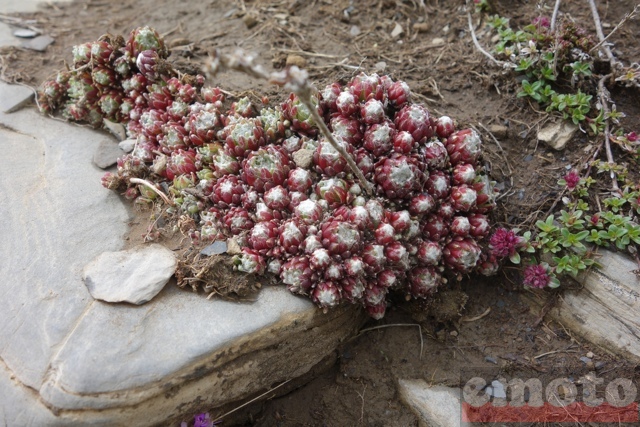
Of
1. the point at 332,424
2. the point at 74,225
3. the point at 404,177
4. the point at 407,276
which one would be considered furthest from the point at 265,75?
the point at 332,424

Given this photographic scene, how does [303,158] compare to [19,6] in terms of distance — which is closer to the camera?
[303,158]

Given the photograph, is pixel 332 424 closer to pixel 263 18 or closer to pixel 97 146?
pixel 97 146

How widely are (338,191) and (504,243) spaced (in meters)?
1.07

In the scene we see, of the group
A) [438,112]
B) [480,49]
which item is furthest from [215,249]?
[480,49]

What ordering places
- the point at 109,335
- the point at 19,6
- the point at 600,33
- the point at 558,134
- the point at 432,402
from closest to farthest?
the point at 109,335 < the point at 432,402 < the point at 558,134 < the point at 600,33 < the point at 19,6

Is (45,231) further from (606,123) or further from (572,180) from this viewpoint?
(606,123)

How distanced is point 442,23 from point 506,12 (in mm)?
513

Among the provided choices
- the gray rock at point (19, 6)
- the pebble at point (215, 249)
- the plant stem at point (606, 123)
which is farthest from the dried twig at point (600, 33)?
the gray rock at point (19, 6)

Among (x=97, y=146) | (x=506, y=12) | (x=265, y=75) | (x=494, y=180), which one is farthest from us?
(x=506, y=12)

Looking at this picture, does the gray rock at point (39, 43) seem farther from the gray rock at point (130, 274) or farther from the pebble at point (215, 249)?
the pebble at point (215, 249)

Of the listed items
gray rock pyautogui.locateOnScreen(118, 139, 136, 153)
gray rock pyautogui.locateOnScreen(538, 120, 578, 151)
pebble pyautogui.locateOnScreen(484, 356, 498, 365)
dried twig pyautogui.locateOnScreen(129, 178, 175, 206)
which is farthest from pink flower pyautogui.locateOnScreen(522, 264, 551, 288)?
gray rock pyautogui.locateOnScreen(118, 139, 136, 153)

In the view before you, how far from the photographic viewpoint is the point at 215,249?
2957 millimetres

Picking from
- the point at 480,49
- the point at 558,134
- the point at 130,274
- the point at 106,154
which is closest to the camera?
the point at 130,274

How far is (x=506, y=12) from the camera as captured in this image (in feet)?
13.4
